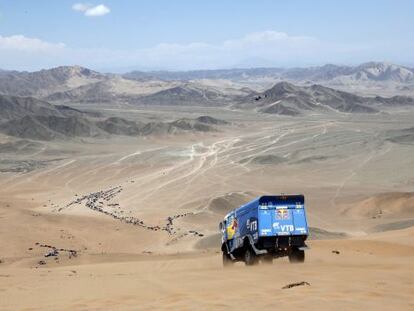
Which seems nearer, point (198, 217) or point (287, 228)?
point (287, 228)

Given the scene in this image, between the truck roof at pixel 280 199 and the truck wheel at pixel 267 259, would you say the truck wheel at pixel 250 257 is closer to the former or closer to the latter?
the truck wheel at pixel 267 259

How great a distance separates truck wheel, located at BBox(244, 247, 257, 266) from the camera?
18.5 m

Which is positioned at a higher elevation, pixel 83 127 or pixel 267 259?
pixel 267 259

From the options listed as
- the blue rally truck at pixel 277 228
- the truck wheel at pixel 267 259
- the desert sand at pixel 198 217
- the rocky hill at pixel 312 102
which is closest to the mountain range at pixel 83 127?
→ the desert sand at pixel 198 217

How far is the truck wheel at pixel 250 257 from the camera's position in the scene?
18541 millimetres

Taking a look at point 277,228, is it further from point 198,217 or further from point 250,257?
point 198,217

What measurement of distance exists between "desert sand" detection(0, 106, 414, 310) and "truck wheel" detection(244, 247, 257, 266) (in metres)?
1.09

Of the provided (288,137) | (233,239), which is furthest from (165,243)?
(288,137)

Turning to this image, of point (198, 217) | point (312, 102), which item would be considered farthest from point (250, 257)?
point (312, 102)

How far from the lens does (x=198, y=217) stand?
1822 inches

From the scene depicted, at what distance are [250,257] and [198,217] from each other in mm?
27733

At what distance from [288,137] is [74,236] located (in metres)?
74.5

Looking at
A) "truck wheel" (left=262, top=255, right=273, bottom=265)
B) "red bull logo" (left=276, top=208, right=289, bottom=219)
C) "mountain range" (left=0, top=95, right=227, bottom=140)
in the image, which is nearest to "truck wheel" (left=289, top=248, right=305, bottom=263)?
"truck wheel" (left=262, top=255, right=273, bottom=265)

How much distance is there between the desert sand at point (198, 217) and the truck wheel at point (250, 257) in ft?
3.59
